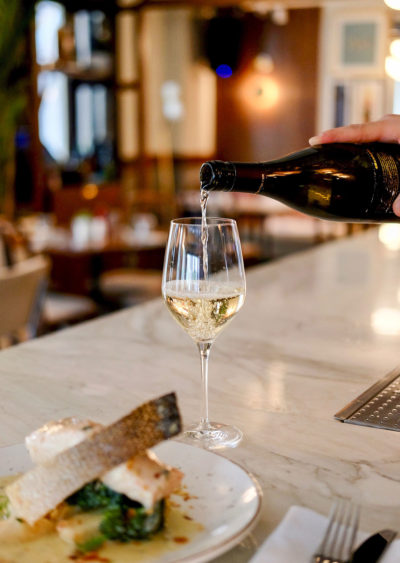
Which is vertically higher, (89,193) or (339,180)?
(339,180)

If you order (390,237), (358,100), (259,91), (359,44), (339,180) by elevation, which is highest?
(359,44)

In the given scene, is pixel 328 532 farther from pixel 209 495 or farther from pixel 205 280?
pixel 205 280

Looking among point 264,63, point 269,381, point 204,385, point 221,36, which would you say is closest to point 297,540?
point 204,385

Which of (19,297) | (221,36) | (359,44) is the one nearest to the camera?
(19,297)

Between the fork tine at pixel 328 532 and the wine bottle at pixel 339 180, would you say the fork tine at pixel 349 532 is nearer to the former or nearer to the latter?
the fork tine at pixel 328 532

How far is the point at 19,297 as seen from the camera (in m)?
2.93

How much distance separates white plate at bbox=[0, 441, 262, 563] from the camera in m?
0.58

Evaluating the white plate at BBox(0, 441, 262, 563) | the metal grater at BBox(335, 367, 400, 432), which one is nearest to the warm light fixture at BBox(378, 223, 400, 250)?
the metal grater at BBox(335, 367, 400, 432)

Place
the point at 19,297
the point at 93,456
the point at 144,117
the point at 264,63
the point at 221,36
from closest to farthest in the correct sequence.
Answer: the point at 93,456, the point at 19,297, the point at 144,117, the point at 221,36, the point at 264,63

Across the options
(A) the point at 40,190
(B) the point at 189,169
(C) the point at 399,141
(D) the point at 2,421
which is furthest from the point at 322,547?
(B) the point at 189,169

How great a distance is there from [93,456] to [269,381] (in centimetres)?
61

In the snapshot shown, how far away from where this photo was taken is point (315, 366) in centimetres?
123

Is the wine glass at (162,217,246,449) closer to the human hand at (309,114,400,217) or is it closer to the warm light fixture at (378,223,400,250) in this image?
the human hand at (309,114,400,217)

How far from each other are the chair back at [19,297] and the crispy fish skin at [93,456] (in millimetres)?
2280
